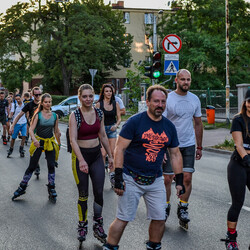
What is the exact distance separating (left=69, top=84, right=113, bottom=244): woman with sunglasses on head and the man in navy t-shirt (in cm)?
106

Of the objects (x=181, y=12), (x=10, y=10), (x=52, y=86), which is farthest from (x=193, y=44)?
(x=52, y=86)

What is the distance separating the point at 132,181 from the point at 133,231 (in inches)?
65.1

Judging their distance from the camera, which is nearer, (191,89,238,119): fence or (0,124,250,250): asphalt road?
(0,124,250,250): asphalt road

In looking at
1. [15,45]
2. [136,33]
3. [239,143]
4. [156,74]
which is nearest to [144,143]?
[239,143]

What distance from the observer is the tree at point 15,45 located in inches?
1682

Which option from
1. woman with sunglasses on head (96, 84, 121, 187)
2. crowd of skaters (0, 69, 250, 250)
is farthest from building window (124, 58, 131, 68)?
crowd of skaters (0, 69, 250, 250)

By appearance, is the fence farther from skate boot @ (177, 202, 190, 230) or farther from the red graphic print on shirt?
the red graphic print on shirt

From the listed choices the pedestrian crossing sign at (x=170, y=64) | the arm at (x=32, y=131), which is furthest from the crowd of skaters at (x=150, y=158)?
the pedestrian crossing sign at (x=170, y=64)

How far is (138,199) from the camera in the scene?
4.04m

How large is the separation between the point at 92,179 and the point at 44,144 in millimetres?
2471

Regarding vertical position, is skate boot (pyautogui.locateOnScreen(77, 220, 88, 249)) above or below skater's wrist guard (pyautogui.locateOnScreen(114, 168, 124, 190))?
below

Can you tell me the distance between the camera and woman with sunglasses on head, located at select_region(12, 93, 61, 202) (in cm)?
737

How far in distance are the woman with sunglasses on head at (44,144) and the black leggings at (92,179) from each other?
88.3 inches

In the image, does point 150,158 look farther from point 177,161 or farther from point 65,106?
point 65,106
